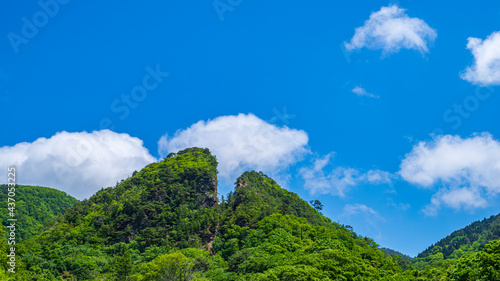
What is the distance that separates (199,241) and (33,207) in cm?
11151

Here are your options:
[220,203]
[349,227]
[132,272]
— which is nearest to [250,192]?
[220,203]

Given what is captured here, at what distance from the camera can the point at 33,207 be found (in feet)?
545

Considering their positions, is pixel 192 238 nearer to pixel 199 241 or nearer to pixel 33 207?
pixel 199 241

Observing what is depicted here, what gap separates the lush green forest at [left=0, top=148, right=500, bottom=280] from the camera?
5506 centimetres

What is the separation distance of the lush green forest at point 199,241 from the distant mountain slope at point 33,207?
6323 mm

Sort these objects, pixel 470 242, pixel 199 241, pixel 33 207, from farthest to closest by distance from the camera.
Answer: pixel 470 242 → pixel 33 207 → pixel 199 241

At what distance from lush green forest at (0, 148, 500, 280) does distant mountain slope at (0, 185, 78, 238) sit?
6.32 metres

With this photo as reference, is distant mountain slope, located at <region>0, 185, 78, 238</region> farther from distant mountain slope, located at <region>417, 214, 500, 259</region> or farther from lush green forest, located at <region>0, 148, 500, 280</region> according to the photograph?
distant mountain slope, located at <region>417, 214, 500, 259</region>

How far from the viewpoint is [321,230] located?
9294cm

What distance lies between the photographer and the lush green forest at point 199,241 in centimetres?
5506

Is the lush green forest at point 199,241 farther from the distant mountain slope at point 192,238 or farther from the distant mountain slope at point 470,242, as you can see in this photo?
the distant mountain slope at point 470,242

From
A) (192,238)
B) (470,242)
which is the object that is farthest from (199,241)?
(470,242)

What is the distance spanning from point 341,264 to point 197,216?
5378 cm

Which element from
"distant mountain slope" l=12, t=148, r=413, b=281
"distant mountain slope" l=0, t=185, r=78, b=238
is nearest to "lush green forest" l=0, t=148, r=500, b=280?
"distant mountain slope" l=12, t=148, r=413, b=281
